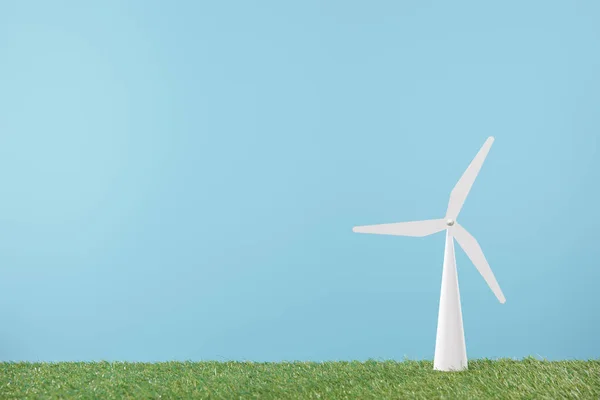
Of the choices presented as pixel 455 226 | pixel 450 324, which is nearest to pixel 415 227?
pixel 455 226

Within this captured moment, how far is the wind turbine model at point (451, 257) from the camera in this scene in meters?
7.26

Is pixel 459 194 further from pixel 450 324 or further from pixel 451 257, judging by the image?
pixel 450 324

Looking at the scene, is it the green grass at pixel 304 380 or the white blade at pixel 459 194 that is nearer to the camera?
the green grass at pixel 304 380

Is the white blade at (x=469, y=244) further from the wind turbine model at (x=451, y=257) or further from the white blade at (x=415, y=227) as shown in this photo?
the white blade at (x=415, y=227)

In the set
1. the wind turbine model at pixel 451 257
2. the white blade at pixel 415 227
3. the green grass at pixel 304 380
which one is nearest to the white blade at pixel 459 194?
the wind turbine model at pixel 451 257

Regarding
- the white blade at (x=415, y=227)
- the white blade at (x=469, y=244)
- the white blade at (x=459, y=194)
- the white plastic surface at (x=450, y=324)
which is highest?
the white blade at (x=459, y=194)

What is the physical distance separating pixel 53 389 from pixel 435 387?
3.76 meters

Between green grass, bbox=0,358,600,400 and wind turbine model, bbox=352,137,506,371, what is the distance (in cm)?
25

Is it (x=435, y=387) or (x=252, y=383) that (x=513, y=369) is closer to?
(x=435, y=387)

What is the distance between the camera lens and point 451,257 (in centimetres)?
724

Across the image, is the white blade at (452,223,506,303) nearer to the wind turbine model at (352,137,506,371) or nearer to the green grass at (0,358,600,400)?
the wind turbine model at (352,137,506,371)

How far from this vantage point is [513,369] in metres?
7.66

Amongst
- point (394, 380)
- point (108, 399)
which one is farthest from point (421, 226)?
point (108, 399)

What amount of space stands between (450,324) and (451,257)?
694 millimetres
